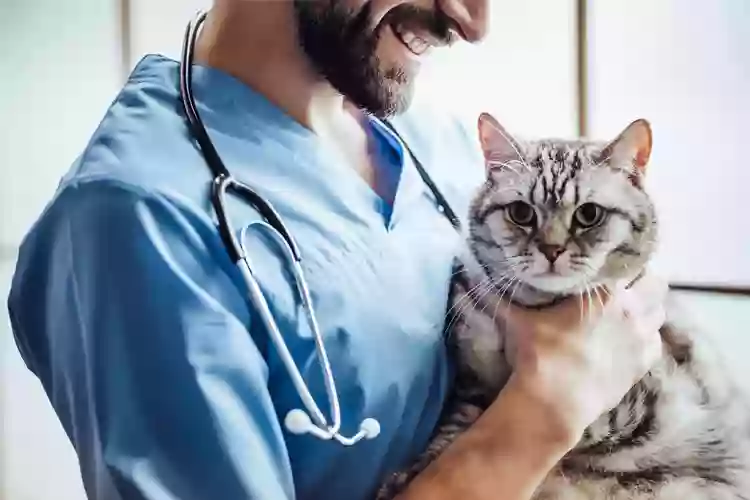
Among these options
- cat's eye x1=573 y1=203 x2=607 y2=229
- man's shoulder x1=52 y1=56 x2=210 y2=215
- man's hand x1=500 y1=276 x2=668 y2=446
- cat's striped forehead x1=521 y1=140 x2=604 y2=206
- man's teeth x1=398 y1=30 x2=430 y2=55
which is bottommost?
man's hand x1=500 y1=276 x2=668 y2=446

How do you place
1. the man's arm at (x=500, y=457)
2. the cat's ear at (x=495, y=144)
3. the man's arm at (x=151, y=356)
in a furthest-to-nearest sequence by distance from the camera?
the cat's ear at (x=495, y=144) < the man's arm at (x=500, y=457) < the man's arm at (x=151, y=356)

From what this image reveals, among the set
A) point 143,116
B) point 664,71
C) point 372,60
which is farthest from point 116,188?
point 664,71

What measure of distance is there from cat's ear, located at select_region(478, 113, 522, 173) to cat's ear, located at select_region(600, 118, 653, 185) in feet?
0.26

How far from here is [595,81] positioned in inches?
32.8

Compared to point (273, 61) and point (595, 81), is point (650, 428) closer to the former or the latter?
point (595, 81)

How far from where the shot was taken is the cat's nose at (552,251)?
70 centimetres

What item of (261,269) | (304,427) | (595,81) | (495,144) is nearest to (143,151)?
(261,269)

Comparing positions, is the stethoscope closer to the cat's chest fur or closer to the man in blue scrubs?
the man in blue scrubs

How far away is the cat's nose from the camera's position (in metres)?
0.70

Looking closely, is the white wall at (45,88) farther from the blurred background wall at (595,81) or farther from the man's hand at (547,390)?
the man's hand at (547,390)

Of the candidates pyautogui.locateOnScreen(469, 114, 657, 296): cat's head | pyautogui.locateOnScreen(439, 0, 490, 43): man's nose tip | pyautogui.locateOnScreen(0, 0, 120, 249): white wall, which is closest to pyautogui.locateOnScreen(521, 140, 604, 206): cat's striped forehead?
pyautogui.locateOnScreen(469, 114, 657, 296): cat's head

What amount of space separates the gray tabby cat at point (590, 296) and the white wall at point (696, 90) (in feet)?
0.33

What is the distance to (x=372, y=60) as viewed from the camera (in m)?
0.70

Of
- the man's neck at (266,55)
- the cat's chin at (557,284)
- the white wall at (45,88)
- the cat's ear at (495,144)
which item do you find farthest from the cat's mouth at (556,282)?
the white wall at (45,88)
